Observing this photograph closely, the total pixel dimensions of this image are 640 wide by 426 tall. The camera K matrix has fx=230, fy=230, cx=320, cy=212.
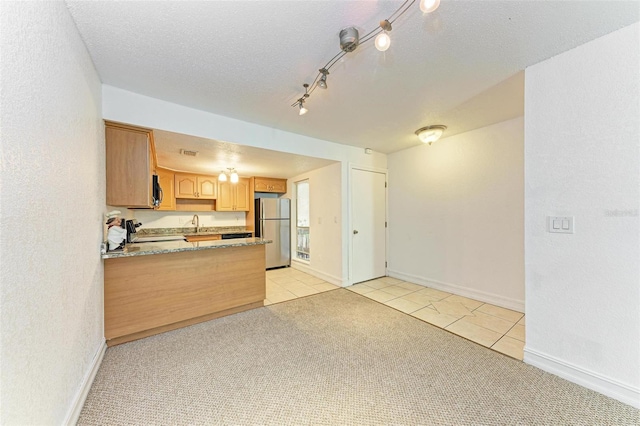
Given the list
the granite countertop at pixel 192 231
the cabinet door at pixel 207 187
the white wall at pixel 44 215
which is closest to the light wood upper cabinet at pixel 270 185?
the cabinet door at pixel 207 187

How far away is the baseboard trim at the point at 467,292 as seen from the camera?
2797mm

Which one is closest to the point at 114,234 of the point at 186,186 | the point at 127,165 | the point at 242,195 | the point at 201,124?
the point at 127,165

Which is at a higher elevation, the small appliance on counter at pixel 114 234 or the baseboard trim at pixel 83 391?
the small appliance on counter at pixel 114 234

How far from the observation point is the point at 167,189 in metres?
4.57

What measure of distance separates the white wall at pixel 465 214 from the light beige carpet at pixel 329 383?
51.4 inches

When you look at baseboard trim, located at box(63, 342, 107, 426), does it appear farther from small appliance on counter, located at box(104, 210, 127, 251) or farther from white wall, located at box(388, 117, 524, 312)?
white wall, located at box(388, 117, 524, 312)

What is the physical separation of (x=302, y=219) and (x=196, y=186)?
2395 mm

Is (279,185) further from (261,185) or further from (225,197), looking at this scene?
(225,197)

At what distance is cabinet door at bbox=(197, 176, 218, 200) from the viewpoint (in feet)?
16.3

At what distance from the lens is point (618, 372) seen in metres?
1.48

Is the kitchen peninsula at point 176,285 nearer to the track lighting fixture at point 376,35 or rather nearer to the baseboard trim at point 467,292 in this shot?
the track lighting fixture at point 376,35

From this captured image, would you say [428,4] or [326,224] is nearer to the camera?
→ [428,4]

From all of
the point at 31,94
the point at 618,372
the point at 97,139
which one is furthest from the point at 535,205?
the point at 97,139

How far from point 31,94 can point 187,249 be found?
1.70m
